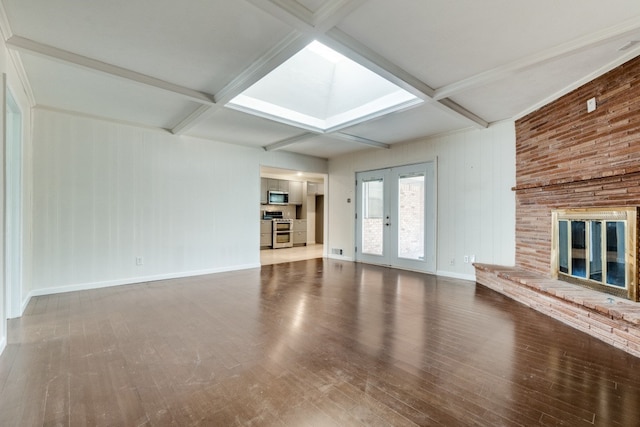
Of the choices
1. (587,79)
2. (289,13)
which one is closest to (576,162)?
(587,79)

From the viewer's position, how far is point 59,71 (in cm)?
317

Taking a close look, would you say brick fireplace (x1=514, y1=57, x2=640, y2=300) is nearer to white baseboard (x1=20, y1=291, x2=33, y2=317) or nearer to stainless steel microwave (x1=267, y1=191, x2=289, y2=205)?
white baseboard (x1=20, y1=291, x2=33, y2=317)

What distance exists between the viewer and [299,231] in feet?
36.3

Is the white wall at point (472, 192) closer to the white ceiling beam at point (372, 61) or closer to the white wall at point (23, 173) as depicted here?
the white ceiling beam at point (372, 61)

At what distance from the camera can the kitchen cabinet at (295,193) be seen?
35.5 ft

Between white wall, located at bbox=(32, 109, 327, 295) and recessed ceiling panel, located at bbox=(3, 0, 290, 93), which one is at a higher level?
recessed ceiling panel, located at bbox=(3, 0, 290, 93)

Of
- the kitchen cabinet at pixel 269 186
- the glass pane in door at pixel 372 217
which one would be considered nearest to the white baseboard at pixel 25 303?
the glass pane in door at pixel 372 217

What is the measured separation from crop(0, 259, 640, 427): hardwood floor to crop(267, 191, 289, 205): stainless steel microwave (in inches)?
255

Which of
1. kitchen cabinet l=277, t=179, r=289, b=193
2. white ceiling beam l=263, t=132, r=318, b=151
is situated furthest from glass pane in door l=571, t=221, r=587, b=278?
kitchen cabinet l=277, t=179, r=289, b=193

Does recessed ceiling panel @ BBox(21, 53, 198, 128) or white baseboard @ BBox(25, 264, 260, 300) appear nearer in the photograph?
recessed ceiling panel @ BBox(21, 53, 198, 128)

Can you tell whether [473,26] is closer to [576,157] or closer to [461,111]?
[461,111]

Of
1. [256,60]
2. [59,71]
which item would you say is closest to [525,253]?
[256,60]

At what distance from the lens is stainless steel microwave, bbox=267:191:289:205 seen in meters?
10.2

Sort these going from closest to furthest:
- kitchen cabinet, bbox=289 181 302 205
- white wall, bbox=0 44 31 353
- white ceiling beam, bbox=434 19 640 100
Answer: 1. white ceiling beam, bbox=434 19 640 100
2. white wall, bbox=0 44 31 353
3. kitchen cabinet, bbox=289 181 302 205
